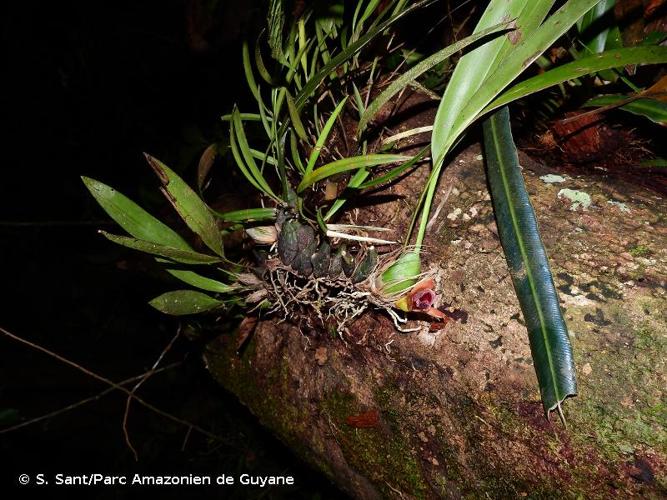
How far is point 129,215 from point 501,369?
2.11 feet

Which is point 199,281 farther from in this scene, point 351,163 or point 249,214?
point 351,163

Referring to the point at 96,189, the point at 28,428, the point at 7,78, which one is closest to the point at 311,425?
the point at 96,189

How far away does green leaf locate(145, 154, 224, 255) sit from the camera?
0.68 m

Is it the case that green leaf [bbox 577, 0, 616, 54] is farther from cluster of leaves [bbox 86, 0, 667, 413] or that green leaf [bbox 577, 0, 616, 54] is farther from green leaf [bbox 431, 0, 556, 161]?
green leaf [bbox 431, 0, 556, 161]

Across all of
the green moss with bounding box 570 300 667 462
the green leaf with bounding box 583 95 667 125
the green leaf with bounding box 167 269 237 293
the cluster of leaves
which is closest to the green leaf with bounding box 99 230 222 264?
the cluster of leaves

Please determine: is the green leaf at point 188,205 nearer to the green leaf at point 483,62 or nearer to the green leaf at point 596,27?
the green leaf at point 483,62

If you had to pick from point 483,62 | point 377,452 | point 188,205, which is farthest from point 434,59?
point 377,452

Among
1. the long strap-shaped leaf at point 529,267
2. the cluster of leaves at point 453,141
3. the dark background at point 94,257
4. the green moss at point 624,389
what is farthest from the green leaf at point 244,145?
the dark background at point 94,257

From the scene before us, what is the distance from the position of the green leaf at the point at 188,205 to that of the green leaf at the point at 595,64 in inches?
19.1

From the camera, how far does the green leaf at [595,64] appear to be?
21.9 inches

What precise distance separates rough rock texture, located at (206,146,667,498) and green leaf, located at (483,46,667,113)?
0.18m

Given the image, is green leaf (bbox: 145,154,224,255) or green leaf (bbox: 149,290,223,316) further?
green leaf (bbox: 149,290,223,316)

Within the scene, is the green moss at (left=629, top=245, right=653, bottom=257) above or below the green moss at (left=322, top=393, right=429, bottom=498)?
above

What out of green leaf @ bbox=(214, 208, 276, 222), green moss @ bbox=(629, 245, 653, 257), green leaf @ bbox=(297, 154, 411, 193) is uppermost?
green leaf @ bbox=(297, 154, 411, 193)
